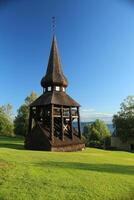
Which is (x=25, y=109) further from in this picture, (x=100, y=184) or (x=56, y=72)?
(x=100, y=184)

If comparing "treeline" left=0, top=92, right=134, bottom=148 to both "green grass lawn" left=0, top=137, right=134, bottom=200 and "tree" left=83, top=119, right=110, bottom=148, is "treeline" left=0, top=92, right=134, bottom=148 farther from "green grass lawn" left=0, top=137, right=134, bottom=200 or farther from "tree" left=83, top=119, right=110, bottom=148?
"green grass lawn" left=0, top=137, right=134, bottom=200

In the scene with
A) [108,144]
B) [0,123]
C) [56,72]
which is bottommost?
[108,144]

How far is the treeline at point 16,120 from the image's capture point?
56.7 m

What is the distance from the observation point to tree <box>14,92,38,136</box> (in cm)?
5647

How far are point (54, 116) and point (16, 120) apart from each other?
103 feet

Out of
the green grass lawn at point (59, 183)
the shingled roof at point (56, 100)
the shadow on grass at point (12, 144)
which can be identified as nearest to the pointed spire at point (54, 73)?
the shingled roof at point (56, 100)

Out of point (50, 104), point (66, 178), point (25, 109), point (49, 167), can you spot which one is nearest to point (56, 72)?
point (50, 104)

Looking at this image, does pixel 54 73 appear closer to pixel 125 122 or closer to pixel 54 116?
pixel 54 116

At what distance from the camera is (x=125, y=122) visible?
53.2 m

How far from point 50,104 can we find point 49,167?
14.3m

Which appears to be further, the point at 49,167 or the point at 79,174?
the point at 49,167

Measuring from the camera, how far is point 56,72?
3303 cm

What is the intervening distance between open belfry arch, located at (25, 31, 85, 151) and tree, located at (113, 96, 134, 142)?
68.1 feet

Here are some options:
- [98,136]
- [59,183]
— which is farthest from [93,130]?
[59,183]
